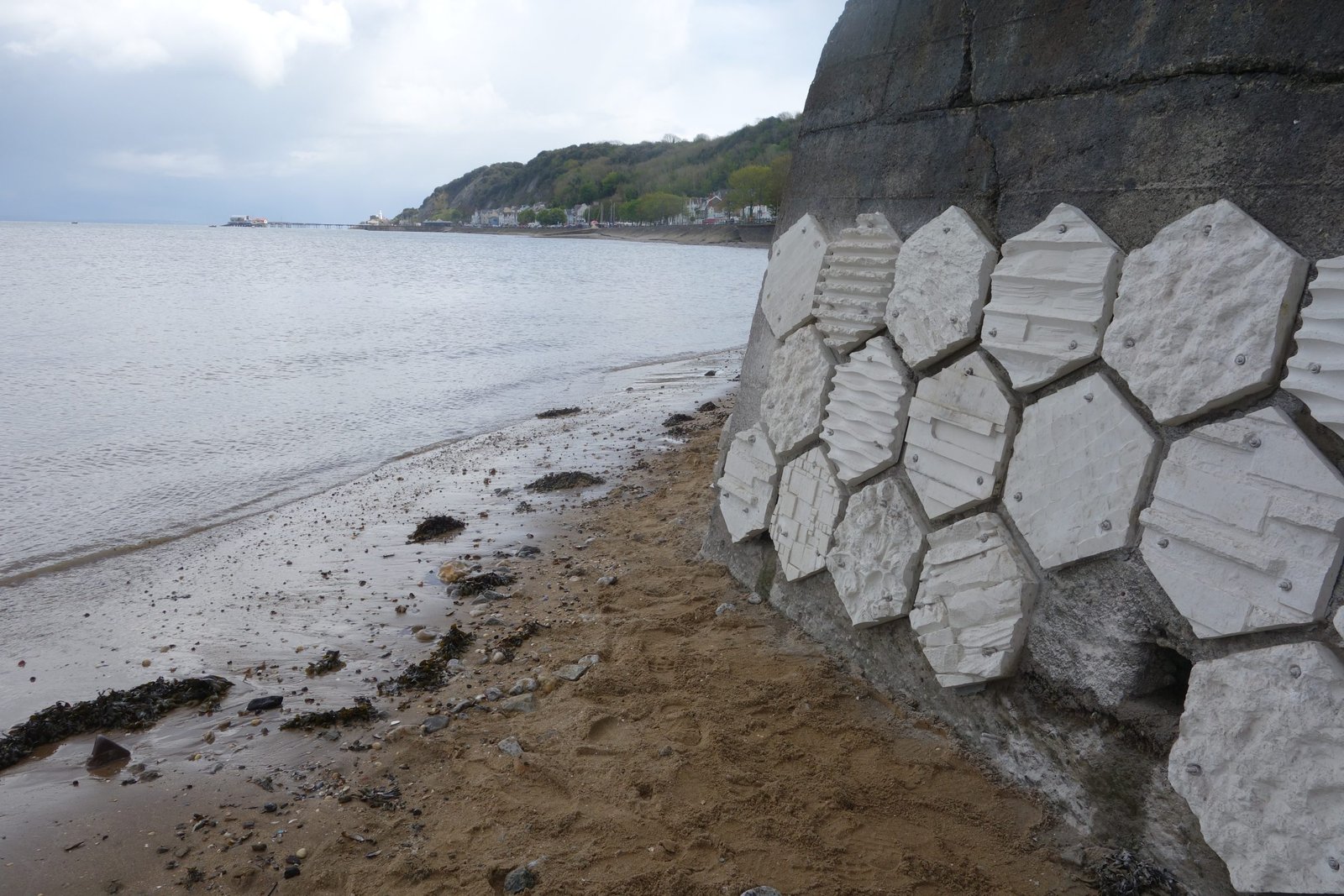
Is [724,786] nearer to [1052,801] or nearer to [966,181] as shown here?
[1052,801]

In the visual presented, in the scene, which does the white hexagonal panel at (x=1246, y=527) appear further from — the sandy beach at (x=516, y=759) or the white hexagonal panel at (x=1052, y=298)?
the sandy beach at (x=516, y=759)

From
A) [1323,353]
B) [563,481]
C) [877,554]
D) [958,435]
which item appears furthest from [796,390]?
[563,481]

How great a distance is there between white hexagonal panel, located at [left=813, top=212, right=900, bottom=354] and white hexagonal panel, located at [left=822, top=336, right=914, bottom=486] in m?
0.09

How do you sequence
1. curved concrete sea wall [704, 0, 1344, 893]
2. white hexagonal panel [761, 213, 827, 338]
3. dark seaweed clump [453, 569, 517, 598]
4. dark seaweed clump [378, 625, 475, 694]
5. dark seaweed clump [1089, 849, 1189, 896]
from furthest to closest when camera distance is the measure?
dark seaweed clump [453, 569, 517, 598] → dark seaweed clump [378, 625, 475, 694] → white hexagonal panel [761, 213, 827, 338] → dark seaweed clump [1089, 849, 1189, 896] → curved concrete sea wall [704, 0, 1344, 893]

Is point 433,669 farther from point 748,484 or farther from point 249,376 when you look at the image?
point 249,376

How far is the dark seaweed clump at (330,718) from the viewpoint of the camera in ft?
12.0

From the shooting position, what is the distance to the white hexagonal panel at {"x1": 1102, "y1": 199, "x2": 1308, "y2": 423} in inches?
79.4

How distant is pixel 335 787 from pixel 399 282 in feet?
134

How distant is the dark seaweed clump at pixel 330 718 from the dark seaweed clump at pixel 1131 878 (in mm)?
2788

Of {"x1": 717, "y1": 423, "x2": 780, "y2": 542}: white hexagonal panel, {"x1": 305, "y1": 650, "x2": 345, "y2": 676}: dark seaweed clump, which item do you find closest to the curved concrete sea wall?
{"x1": 717, "y1": 423, "x2": 780, "y2": 542}: white hexagonal panel

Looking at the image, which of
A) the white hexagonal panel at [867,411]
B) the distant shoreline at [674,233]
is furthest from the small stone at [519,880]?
the distant shoreline at [674,233]

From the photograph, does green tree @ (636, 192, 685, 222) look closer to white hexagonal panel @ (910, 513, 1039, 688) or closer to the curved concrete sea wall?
the curved concrete sea wall

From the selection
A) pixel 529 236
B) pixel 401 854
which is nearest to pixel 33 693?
pixel 401 854

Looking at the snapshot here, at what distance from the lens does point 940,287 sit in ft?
9.87
